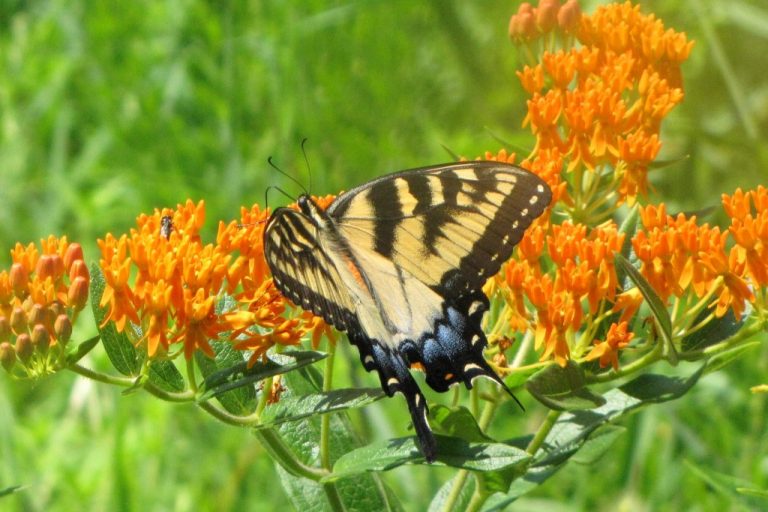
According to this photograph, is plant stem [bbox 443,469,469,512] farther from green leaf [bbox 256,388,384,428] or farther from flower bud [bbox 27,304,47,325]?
flower bud [bbox 27,304,47,325]

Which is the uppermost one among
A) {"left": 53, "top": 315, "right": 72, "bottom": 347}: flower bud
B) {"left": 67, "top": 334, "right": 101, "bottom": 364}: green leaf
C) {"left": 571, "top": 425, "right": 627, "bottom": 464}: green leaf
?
{"left": 53, "top": 315, "right": 72, "bottom": 347}: flower bud

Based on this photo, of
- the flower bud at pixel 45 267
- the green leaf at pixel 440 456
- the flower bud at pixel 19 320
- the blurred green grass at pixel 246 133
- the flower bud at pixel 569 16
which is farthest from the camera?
the blurred green grass at pixel 246 133

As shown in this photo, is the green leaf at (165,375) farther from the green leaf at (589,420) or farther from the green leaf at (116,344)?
the green leaf at (589,420)

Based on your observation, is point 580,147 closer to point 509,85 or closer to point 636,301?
point 636,301

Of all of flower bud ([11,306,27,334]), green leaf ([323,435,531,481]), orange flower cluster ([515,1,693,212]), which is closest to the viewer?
green leaf ([323,435,531,481])

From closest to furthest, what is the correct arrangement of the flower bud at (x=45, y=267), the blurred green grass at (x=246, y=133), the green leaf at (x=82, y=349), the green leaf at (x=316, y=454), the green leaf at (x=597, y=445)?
1. the green leaf at (x=82, y=349)
2. the flower bud at (x=45, y=267)
3. the green leaf at (x=316, y=454)
4. the green leaf at (x=597, y=445)
5. the blurred green grass at (x=246, y=133)

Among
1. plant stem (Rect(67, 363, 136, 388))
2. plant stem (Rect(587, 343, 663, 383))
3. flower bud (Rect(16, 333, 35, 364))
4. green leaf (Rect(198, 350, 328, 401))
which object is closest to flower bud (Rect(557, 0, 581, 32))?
plant stem (Rect(587, 343, 663, 383))

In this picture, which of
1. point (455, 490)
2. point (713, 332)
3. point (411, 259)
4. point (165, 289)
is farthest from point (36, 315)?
point (713, 332)

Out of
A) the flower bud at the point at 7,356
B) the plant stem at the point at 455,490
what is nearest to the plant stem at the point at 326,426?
the plant stem at the point at 455,490
